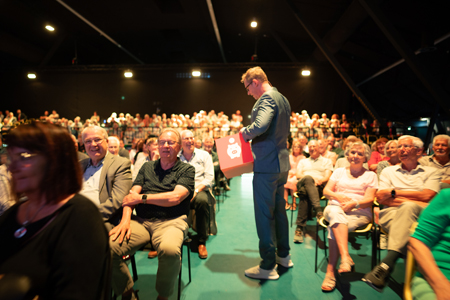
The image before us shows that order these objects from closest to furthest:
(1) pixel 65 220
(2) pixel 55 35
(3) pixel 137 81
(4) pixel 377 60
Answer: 1. (1) pixel 65 220
2. (4) pixel 377 60
3. (2) pixel 55 35
4. (3) pixel 137 81

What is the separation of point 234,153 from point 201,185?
991mm

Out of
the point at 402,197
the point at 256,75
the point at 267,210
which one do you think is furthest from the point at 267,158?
the point at 402,197

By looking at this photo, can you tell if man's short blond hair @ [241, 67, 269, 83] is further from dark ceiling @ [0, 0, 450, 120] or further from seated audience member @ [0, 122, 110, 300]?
dark ceiling @ [0, 0, 450, 120]

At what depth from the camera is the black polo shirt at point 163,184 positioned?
210 centimetres

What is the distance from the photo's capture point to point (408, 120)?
47.4ft

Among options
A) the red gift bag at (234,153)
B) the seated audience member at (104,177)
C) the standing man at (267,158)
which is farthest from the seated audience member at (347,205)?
the seated audience member at (104,177)

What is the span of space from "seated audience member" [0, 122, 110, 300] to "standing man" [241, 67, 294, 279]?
1.55 m

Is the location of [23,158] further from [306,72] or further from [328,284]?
[306,72]

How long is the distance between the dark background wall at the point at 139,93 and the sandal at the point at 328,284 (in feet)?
39.6

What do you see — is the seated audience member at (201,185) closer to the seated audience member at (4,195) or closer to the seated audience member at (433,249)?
the seated audience member at (4,195)

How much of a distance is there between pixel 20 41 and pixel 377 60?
62.0 feet

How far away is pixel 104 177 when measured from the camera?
2.08 meters

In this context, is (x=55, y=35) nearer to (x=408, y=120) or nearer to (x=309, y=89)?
(x=309, y=89)

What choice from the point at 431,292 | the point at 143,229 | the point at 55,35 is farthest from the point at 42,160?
the point at 55,35
